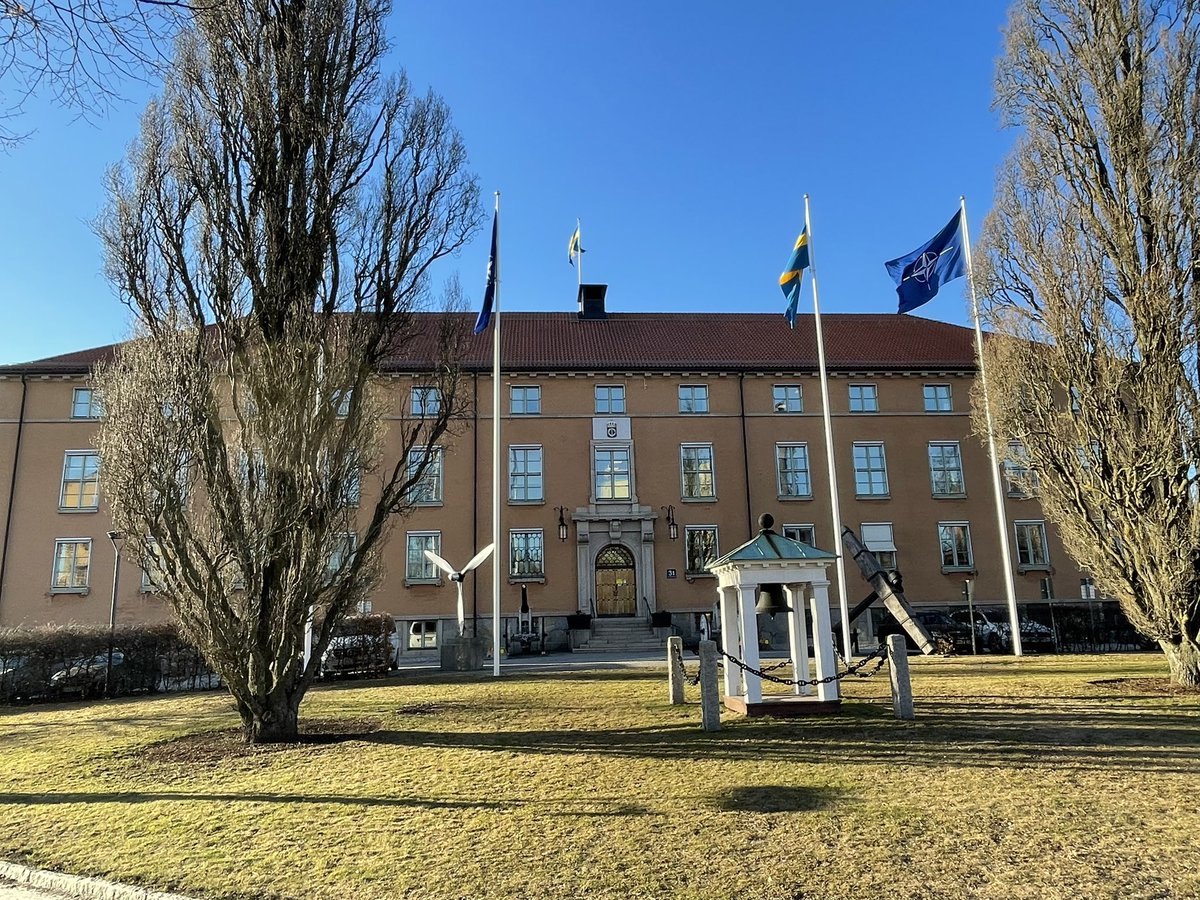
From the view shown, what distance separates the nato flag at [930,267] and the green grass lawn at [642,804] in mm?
11805

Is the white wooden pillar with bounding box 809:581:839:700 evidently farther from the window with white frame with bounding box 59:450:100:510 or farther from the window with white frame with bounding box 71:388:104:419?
the window with white frame with bounding box 71:388:104:419

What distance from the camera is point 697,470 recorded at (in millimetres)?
33062

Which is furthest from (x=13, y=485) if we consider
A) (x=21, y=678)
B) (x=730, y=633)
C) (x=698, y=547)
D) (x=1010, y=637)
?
(x=1010, y=637)

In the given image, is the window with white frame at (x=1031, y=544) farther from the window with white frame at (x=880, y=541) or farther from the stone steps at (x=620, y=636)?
the stone steps at (x=620, y=636)

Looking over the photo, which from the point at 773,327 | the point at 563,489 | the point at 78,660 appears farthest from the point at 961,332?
the point at 78,660

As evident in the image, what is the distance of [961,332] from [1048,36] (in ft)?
83.8

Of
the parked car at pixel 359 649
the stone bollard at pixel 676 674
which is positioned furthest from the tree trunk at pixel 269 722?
the parked car at pixel 359 649

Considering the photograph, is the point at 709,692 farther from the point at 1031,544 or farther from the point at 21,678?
the point at 1031,544

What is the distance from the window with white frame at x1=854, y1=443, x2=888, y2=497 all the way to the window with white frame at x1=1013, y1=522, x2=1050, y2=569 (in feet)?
18.9

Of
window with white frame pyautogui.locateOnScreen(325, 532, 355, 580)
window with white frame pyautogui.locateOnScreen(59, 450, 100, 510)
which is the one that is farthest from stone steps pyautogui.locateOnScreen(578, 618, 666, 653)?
window with white frame pyautogui.locateOnScreen(59, 450, 100, 510)

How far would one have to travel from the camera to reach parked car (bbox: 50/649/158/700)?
17.0 metres

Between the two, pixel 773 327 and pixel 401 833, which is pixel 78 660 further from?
pixel 773 327

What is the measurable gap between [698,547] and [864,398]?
33.2 feet

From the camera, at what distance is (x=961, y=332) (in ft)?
125
